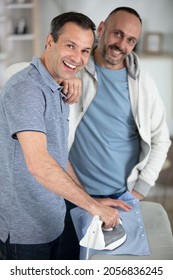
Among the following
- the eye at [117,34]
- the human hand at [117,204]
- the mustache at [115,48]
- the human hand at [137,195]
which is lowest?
the human hand at [137,195]

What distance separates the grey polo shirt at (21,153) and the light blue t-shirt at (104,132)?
0.58 feet

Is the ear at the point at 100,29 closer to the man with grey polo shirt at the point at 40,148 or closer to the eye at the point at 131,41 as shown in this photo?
the eye at the point at 131,41

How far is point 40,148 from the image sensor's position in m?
0.65

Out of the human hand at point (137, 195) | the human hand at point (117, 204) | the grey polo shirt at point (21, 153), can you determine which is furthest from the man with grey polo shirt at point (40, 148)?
the human hand at point (137, 195)

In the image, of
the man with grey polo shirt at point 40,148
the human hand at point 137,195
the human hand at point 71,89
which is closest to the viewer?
the man with grey polo shirt at point 40,148

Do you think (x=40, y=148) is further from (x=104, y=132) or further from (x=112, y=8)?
(x=112, y=8)

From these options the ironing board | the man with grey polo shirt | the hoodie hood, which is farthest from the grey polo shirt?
the hoodie hood

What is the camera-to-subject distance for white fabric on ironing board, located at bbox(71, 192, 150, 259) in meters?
0.82

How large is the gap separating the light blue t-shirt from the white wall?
0.44 feet

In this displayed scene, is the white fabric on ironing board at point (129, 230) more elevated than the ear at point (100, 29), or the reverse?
the ear at point (100, 29)

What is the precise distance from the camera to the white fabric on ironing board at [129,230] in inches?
32.2

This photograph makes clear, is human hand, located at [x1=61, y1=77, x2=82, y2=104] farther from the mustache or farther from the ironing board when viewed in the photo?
the ironing board
